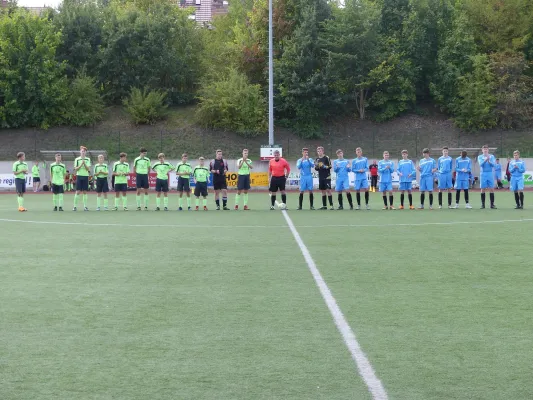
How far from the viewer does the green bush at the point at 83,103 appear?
55719 millimetres

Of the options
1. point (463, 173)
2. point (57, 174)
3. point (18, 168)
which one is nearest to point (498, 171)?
point (463, 173)

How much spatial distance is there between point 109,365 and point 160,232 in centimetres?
1107

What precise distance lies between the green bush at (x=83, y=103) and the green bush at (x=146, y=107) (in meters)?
2.18

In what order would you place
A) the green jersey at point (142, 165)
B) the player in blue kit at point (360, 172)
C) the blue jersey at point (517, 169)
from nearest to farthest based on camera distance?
the blue jersey at point (517, 169), the player in blue kit at point (360, 172), the green jersey at point (142, 165)

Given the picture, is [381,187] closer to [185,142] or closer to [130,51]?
[185,142]

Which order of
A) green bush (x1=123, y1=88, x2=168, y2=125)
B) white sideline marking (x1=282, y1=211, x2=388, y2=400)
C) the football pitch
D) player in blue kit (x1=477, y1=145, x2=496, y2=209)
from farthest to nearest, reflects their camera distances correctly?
green bush (x1=123, y1=88, x2=168, y2=125), player in blue kit (x1=477, y1=145, x2=496, y2=209), the football pitch, white sideline marking (x1=282, y1=211, x2=388, y2=400)

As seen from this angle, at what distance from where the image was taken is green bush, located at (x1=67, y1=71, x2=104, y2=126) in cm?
5572

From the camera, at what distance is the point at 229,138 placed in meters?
55.4

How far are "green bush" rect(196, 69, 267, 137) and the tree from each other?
996 centimetres

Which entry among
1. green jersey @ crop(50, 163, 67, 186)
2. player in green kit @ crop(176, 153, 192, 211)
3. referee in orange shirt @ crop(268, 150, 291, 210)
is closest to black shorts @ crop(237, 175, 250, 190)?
referee in orange shirt @ crop(268, 150, 291, 210)

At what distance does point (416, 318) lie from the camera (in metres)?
7.61

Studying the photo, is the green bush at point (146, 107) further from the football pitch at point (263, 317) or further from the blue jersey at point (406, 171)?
the football pitch at point (263, 317)

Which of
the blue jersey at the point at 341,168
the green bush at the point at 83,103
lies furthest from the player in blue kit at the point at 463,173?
the green bush at the point at 83,103

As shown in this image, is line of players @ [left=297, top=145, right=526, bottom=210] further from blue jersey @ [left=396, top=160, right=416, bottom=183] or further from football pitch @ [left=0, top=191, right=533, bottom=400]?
football pitch @ [left=0, top=191, right=533, bottom=400]
